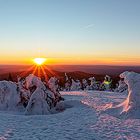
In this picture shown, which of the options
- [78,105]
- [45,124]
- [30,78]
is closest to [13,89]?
[30,78]

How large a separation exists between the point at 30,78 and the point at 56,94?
2748 millimetres

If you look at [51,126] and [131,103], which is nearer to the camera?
[51,126]

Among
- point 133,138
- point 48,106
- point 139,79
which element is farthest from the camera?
point 48,106

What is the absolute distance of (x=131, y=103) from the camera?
18.7 meters

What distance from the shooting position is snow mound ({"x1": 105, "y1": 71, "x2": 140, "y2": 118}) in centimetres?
1810

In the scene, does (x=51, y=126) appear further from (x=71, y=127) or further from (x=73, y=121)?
(x=73, y=121)

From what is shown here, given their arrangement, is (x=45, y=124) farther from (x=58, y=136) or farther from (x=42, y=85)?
(x=42, y=85)

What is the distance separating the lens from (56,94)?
25203 mm

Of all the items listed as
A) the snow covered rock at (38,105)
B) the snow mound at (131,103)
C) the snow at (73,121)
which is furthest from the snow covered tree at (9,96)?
the snow mound at (131,103)

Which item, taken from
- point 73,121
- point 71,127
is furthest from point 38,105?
point 71,127

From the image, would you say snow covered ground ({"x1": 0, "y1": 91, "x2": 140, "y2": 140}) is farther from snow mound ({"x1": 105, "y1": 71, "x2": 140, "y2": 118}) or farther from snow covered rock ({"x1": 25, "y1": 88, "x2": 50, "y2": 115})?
snow covered rock ({"x1": 25, "y1": 88, "x2": 50, "y2": 115})

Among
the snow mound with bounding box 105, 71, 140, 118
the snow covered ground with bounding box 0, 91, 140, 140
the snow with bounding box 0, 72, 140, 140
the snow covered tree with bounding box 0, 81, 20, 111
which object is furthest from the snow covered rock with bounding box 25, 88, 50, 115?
the snow mound with bounding box 105, 71, 140, 118

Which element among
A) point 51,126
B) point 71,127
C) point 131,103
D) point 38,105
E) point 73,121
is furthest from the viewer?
point 38,105

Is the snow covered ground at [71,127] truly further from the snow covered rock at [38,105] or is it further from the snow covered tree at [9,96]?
the snow covered tree at [9,96]
